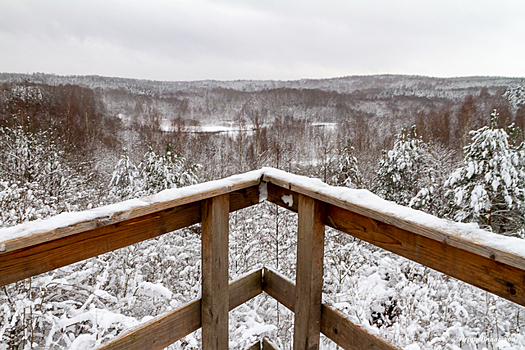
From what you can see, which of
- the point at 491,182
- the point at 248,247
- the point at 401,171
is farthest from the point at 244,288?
the point at 401,171

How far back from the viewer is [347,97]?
77938mm

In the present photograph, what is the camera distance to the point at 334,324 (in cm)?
135

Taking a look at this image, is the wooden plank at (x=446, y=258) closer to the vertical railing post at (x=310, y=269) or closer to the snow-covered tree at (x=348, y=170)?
the vertical railing post at (x=310, y=269)

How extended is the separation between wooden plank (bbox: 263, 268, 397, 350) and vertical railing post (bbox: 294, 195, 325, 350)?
5cm

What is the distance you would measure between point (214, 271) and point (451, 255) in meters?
0.96

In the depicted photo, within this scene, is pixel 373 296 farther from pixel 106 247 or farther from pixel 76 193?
pixel 76 193

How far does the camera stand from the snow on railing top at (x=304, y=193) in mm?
826

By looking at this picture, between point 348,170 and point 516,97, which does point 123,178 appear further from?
point 516,97

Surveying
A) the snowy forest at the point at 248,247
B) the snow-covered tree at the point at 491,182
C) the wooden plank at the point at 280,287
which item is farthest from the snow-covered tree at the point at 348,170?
the wooden plank at the point at 280,287

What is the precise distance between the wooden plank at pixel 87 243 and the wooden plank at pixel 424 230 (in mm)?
551

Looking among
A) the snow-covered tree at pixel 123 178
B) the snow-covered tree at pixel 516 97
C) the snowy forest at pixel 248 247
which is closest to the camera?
the snowy forest at pixel 248 247

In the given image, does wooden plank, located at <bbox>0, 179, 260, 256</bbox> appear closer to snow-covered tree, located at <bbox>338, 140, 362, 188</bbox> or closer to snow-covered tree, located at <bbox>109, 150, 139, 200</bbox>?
snow-covered tree, located at <bbox>109, 150, 139, 200</bbox>

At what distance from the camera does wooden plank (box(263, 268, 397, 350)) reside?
3.90ft

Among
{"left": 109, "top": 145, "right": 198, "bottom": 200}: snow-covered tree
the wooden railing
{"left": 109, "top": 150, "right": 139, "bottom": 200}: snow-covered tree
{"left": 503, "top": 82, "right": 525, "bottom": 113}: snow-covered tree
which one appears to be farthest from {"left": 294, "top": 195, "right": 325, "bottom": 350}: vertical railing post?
{"left": 503, "top": 82, "right": 525, "bottom": 113}: snow-covered tree
